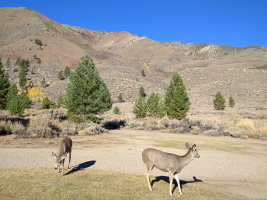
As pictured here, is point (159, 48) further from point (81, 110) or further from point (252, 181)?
point (252, 181)

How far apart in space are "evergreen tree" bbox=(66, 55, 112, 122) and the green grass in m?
14.7

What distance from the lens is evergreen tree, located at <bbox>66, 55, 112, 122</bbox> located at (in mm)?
21578

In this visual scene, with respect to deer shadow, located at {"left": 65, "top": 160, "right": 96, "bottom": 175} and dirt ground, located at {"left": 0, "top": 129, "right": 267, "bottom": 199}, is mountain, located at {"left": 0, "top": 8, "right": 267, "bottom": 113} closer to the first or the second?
dirt ground, located at {"left": 0, "top": 129, "right": 267, "bottom": 199}

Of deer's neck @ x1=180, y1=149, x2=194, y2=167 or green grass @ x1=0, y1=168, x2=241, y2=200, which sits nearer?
green grass @ x1=0, y1=168, x2=241, y2=200

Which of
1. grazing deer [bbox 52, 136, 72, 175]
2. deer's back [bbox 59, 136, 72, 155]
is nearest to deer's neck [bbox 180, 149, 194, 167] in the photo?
grazing deer [bbox 52, 136, 72, 175]

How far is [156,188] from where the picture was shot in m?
6.12

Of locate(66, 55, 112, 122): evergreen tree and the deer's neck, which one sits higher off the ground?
locate(66, 55, 112, 122): evergreen tree

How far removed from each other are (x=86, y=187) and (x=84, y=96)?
667 inches

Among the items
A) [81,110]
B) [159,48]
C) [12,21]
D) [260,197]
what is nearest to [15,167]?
[260,197]

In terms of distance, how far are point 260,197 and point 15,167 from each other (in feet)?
26.9

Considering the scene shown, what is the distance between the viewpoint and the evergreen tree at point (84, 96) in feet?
70.8

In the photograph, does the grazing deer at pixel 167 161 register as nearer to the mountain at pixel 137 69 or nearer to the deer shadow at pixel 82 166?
the deer shadow at pixel 82 166

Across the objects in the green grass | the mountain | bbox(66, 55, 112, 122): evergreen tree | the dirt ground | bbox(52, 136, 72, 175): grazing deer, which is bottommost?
the dirt ground

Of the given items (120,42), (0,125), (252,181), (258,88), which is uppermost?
(120,42)
